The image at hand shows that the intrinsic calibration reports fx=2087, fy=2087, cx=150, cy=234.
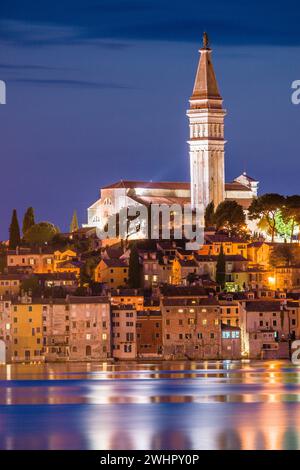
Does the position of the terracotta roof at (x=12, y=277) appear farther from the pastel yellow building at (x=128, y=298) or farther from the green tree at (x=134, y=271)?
the pastel yellow building at (x=128, y=298)

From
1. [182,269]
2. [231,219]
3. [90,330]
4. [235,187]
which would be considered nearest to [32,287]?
[90,330]

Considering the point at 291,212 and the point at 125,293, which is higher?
the point at 291,212

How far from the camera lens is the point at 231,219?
8081 centimetres

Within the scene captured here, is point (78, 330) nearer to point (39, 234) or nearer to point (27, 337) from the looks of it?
point (27, 337)

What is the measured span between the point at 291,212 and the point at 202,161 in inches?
593

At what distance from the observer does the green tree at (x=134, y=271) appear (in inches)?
2709

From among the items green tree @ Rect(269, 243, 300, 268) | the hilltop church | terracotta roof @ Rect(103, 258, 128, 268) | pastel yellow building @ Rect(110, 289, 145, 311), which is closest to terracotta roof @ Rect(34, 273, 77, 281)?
terracotta roof @ Rect(103, 258, 128, 268)

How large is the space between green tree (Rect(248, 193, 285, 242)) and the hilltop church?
11.3 metres

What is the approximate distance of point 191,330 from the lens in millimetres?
61875

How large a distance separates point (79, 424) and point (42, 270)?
3183 centimetres
